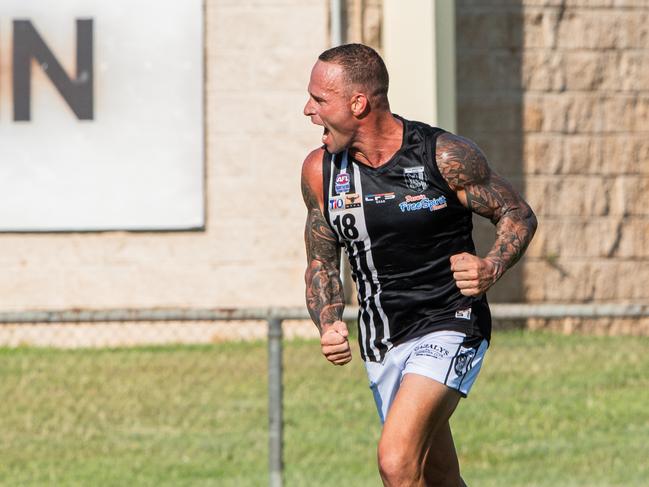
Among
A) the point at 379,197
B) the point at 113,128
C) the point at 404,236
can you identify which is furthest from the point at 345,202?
the point at 113,128

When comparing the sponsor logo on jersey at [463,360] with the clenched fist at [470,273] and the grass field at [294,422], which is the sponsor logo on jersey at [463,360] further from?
the grass field at [294,422]

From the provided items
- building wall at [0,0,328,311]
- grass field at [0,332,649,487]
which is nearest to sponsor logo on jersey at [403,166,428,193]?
grass field at [0,332,649,487]

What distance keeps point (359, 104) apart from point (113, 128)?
27.1 ft

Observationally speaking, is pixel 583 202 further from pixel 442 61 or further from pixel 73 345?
pixel 73 345

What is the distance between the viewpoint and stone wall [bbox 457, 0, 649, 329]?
49.7 feet

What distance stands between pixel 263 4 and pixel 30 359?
4260 mm

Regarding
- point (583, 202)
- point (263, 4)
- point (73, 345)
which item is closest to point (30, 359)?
point (73, 345)

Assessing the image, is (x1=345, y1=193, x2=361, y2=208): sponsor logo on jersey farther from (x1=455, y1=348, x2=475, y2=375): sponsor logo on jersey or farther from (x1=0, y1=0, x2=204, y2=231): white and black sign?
(x1=0, y1=0, x2=204, y2=231): white and black sign

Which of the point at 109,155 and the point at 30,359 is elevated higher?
the point at 109,155

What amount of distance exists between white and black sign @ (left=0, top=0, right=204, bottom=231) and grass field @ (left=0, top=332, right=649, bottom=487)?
2.61 metres

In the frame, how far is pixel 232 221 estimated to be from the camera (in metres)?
14.4

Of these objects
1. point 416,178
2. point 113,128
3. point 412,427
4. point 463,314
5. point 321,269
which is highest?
point 113,128

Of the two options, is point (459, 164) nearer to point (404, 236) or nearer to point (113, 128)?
point (404, 236)

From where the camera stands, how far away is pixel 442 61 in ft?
48.2
